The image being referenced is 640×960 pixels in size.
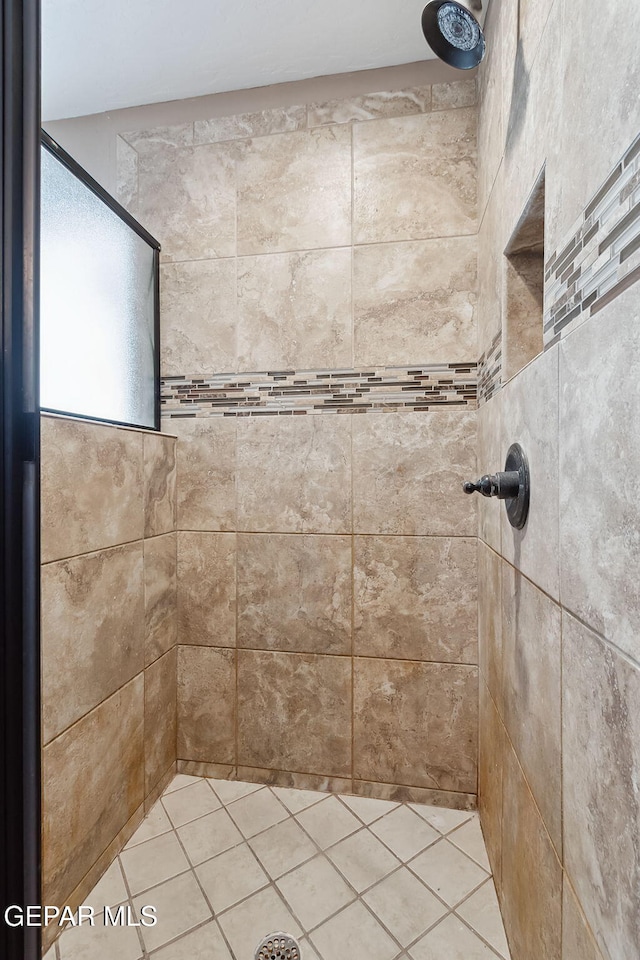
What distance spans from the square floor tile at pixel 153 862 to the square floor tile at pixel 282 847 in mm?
215

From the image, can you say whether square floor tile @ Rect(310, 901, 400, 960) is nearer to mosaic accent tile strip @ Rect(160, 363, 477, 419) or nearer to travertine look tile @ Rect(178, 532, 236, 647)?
travertine look tile @ Rect(178, 532, 236, 647)

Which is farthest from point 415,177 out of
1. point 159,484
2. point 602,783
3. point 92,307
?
point 602,783

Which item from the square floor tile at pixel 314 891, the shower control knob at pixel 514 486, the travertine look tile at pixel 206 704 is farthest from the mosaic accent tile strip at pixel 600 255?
the travertine look tile at pixel 206 704

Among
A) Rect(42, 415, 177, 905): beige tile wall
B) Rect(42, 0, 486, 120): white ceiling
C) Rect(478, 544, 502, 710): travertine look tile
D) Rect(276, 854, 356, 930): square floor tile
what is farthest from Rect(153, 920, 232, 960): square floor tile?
Rect(42, 0, 486, 120): white ceiling

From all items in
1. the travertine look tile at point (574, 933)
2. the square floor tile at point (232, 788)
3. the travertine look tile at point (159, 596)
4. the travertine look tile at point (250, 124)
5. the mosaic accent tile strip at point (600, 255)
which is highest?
the travertine look tile at point (250, 124)

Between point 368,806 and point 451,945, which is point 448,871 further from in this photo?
point 368,806

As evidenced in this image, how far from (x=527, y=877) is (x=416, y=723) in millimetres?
696

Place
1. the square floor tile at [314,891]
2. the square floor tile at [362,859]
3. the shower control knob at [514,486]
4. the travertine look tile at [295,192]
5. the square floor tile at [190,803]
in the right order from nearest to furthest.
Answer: the shower control knob at [514,486], the square floor tile at [314,891], the square floor tile at [362,859], the square floor tile at [190,803], the travertine look tile at [295,192]

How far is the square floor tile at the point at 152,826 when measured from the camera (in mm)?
1456

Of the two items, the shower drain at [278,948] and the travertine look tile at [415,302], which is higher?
the travertine look tile at [415,302]

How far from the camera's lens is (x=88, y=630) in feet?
4.18

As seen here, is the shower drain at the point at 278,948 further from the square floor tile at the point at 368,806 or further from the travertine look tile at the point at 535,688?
the travertine look tile at the point at 535,688

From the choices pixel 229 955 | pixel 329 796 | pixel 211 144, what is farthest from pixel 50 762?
pixel 211 144

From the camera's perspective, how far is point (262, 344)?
1.73m
